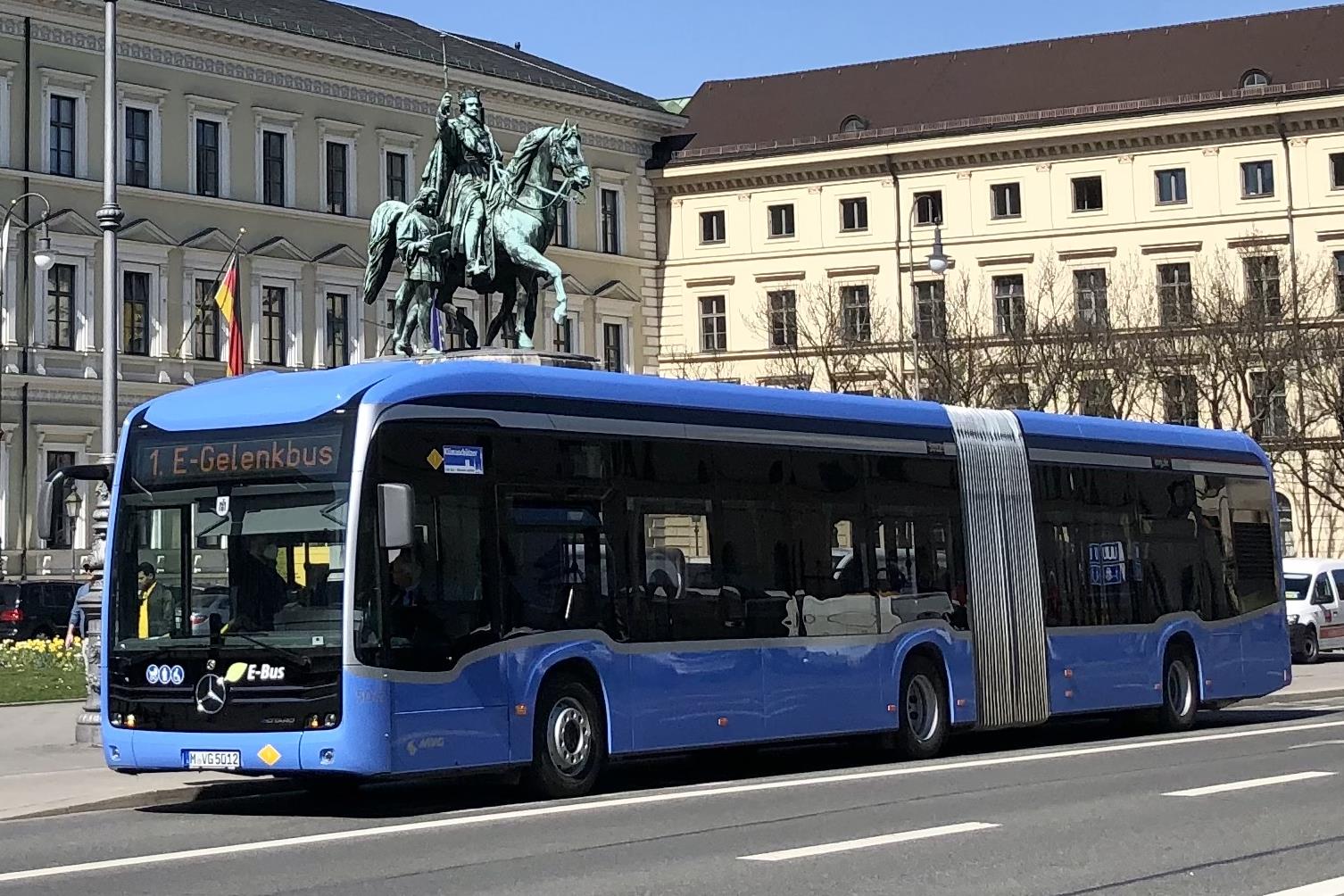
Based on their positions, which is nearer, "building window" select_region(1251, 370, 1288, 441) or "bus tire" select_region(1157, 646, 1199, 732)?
"bus tire" select_region(1157, 646, 1199, 732)

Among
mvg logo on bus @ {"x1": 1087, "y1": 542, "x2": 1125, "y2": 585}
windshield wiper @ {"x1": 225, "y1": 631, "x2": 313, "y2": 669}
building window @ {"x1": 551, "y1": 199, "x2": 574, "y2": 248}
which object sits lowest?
windshield wiper @ {"x1": 225, "y1": 631, "x2": 313, "y2": 669}

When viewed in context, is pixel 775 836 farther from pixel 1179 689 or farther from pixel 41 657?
pixel 41 657

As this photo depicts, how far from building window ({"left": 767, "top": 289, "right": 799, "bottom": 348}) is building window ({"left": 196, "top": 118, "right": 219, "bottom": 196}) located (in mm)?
17982

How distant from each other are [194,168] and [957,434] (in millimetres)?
45370

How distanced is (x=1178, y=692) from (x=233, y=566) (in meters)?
12.4

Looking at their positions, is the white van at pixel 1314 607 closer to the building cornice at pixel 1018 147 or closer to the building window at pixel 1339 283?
the building window at pixel 1339 283

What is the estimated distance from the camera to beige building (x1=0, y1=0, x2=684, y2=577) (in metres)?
59.2

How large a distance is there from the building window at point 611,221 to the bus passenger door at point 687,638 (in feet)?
197

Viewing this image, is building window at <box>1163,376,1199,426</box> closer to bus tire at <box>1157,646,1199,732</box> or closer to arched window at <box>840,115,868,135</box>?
arched window at <box>840,115,868,135</box>

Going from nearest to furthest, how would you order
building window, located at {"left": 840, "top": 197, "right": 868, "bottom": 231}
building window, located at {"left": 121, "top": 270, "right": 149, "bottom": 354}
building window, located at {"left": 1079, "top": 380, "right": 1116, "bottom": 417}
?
building window, located at {"left": 1079, "top": 380, "right": 1116, "bottom": 417}
building window, located at {"left": 121, "top": 270, "right": 149, "bottom": 354}
building window, located at {"left": 840, "top": 197, "right": 868, "bottom": 231}

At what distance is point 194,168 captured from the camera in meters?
64.1

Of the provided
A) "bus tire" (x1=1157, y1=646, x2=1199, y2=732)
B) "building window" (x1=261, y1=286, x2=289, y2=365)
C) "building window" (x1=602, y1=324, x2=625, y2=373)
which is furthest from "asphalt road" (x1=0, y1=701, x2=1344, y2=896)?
"building window" (x1=602, y1=324, x2=625, y2=373)

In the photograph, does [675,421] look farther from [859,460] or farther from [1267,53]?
[1267,53]

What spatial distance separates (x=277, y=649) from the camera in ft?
51.5
